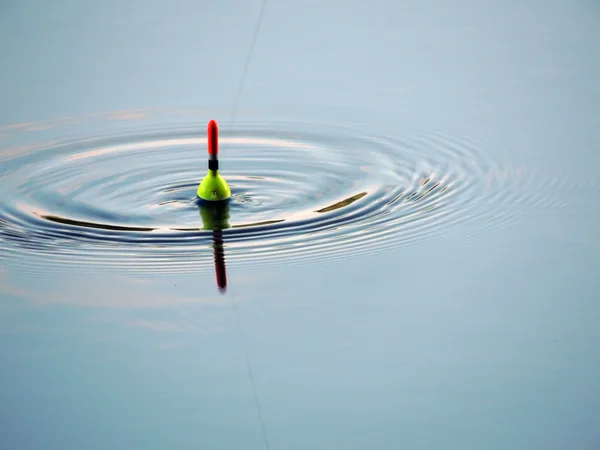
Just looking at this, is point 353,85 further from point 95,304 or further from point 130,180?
point 95,304

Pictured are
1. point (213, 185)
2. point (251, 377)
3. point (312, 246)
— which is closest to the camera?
point (251, 377)

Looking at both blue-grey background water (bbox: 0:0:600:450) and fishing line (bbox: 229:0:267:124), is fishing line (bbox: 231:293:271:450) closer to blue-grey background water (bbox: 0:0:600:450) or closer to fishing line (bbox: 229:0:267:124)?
blue-grey background water (bbox: 0:0:600:450)

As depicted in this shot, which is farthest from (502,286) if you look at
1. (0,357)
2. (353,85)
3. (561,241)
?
(353,85)

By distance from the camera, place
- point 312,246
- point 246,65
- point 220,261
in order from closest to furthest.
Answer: point 220,261 → point 312,246 → point 246,65

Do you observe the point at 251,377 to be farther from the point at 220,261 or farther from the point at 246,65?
the point at 246,65

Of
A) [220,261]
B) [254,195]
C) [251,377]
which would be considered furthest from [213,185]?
[251,377]

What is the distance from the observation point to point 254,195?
5.54 m

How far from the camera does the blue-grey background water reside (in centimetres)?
345

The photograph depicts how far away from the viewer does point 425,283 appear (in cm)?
440

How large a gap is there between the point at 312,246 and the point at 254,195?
87 cm

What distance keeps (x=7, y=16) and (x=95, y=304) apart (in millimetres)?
5789

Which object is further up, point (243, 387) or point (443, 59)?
point (443, 59)

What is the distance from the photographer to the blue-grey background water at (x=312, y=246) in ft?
11.3

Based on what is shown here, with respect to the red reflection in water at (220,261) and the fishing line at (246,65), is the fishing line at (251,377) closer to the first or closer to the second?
the red reflection in water at (220,261)
